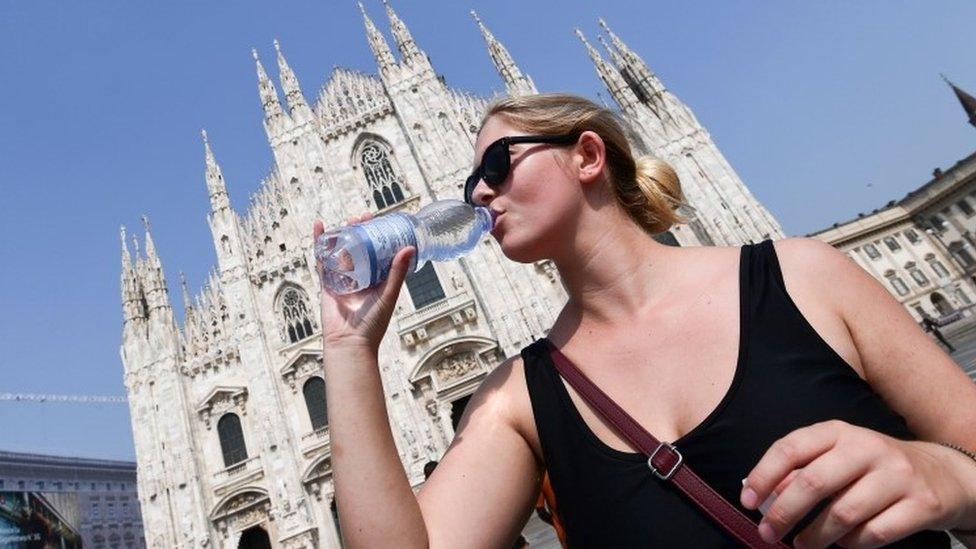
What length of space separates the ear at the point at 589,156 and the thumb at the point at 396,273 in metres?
0.57

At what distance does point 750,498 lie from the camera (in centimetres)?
72

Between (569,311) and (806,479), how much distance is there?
3.16 feet

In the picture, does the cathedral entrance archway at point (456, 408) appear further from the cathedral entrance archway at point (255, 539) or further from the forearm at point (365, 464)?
the forearm at point (365, 464)

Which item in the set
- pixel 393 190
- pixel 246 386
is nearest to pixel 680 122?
pixel 393 190

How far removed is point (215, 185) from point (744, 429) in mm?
23463

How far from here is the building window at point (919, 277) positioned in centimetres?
3581

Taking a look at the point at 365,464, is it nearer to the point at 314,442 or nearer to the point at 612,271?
the point at 612,271

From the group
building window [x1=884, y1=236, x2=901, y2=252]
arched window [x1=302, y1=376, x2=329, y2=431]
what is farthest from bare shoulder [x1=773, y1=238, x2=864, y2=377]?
building window [x1=884, y1=236, x2=901, y2=252]

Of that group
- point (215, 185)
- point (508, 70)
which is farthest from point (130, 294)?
point (508, 70)

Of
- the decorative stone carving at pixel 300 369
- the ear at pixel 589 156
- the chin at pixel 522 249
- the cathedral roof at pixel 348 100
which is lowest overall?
the chin at pixel 522 249

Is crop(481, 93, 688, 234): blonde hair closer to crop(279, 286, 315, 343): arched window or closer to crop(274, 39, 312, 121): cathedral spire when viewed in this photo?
crop(279, 286, 315, 343): arched window

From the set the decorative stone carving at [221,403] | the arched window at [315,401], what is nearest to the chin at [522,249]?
the arched window at [315,401]

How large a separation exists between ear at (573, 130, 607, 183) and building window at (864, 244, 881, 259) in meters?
43.2

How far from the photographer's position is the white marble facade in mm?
16750
